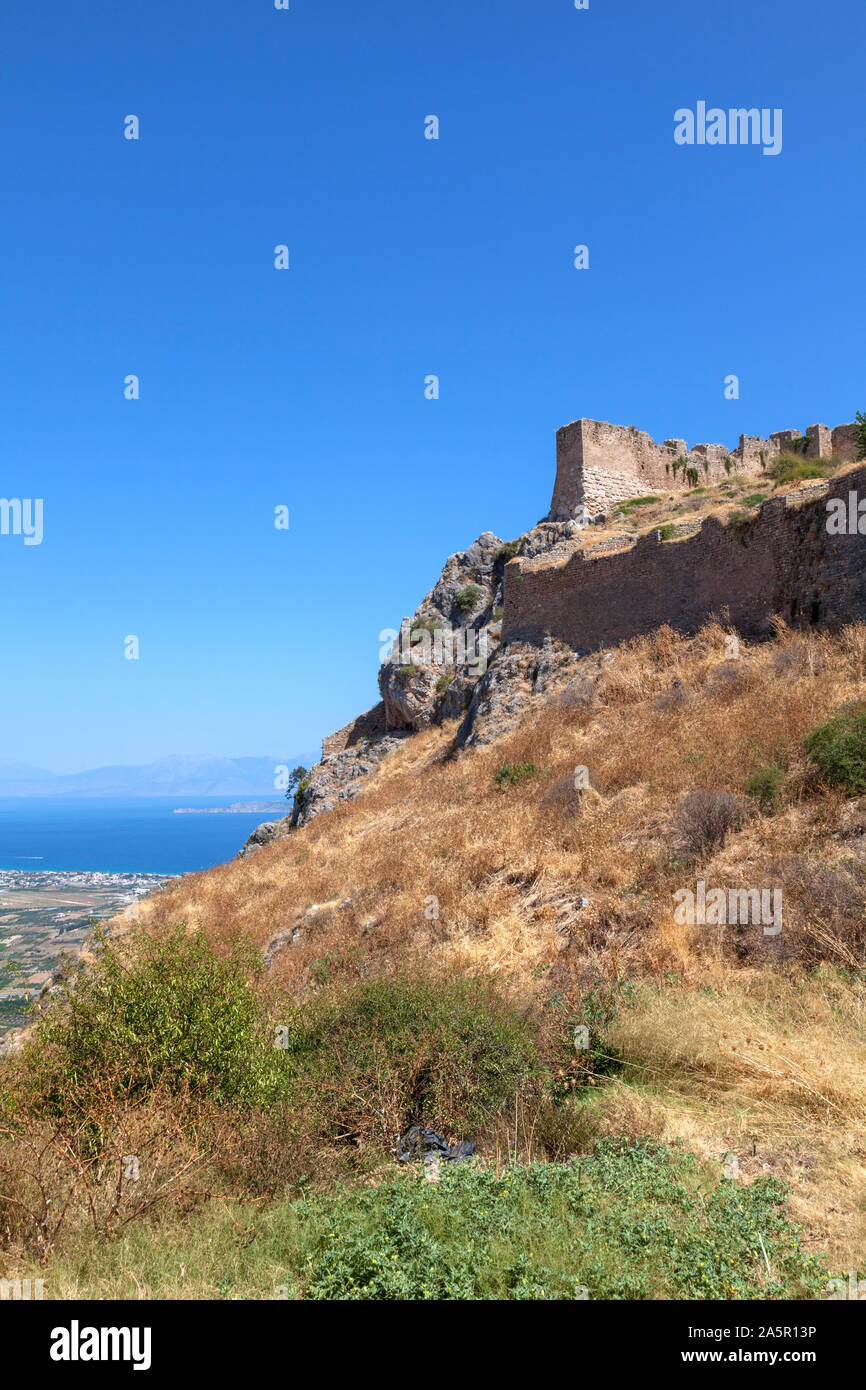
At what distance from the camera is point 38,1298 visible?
3.49 m

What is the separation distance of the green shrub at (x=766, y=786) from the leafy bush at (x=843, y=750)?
44cm

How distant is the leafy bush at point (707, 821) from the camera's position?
859 cm

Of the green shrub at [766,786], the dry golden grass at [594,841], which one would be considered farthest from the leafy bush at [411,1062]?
the green shrub at [766,786]

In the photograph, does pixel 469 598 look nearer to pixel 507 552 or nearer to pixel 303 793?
pixel 507 552

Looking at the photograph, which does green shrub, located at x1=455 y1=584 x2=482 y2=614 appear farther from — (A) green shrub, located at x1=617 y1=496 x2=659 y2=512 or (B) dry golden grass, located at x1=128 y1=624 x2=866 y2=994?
(B) dry golden grass, located at x1=128 y1=624 x2=866 y2=994

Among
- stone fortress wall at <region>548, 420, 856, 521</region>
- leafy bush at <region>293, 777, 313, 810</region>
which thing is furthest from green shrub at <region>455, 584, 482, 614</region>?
leafy bush at <region>293, 777, 313, 810</region>

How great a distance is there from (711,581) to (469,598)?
1367 cm

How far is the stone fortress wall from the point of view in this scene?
2534 centimetres

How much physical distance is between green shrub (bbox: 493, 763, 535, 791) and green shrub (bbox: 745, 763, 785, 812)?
5.14 metres

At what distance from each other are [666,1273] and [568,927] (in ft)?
16.2

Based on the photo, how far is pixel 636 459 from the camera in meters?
26.5

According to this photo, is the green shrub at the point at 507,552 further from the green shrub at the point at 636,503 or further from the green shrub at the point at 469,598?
the green shrub at the point at 636,503
